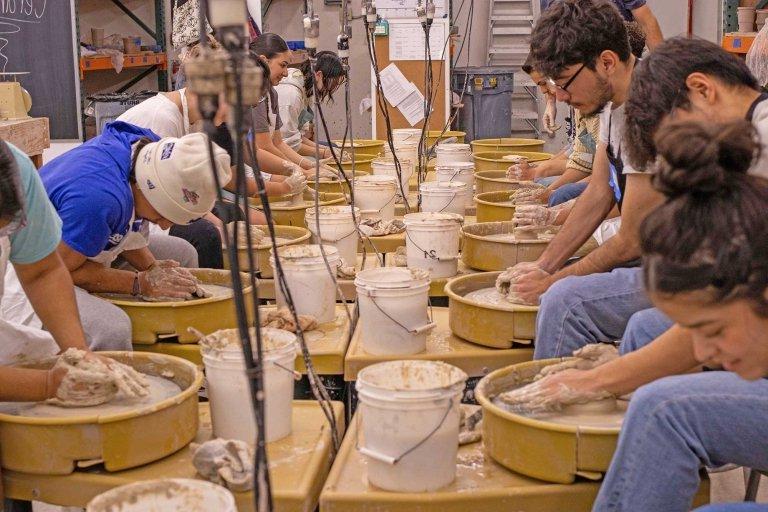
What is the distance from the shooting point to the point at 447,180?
3.86m

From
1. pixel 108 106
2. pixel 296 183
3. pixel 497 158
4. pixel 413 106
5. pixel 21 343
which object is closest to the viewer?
pixel 21 343

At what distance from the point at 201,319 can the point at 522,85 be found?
6499mm

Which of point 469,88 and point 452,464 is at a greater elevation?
point 469,88

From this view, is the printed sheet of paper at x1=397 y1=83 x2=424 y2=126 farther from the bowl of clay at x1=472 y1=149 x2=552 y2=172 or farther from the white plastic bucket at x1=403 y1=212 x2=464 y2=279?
the white plastic bucket at x1=403 y1=212 x2=464 y2=279

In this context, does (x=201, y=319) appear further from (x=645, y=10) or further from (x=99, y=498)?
(x=645, y=10)

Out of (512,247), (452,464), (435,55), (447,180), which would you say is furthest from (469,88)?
(452,464)

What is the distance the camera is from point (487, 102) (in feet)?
24.1

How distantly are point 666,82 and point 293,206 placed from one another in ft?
6.83

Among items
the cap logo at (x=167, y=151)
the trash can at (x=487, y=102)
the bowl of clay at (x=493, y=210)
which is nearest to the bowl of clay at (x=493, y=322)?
the cap logo at (x=167, y=151)

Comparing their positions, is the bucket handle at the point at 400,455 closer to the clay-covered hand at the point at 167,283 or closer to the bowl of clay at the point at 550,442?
the bowl of clay at the point at 550,442

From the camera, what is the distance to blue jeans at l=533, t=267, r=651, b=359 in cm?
211

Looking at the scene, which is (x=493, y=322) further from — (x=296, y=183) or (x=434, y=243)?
(x=296, y=183)

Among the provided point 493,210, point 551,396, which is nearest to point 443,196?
point 493,210

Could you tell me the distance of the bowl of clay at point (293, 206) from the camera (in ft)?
11.5
